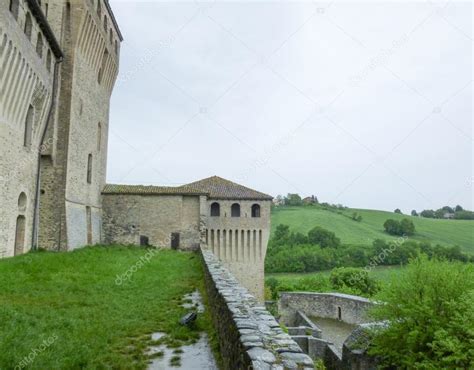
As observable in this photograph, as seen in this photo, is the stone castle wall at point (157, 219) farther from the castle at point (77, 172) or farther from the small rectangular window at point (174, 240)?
the small rectangular window at point (174, 240)

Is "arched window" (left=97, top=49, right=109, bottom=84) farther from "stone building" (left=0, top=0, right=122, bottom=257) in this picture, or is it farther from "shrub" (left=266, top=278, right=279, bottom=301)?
"shrub" (left=266, top=278, right=279, bottom=301)

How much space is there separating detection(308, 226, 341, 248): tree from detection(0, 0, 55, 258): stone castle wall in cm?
5021

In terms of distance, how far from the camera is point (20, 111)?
543 inches

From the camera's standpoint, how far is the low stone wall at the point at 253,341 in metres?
3.15

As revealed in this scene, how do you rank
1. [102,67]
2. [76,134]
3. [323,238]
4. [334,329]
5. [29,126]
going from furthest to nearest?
[323,238]
[334,329]
[102,67]
[76,134]
[29,126]

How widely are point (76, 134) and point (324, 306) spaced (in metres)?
20.5

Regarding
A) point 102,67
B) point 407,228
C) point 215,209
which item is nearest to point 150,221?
point 215,209

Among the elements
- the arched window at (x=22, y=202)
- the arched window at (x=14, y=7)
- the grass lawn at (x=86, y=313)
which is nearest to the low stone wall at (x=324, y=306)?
the grass lawn at (x=86, y=313)

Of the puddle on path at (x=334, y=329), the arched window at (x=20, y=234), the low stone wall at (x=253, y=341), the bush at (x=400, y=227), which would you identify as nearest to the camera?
the low stone wall at (x=253, y=341)

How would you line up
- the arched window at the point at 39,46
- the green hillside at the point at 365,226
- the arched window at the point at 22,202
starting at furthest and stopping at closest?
1. the green hillside at the point at 365,226
2. the arched window at the point at 39,46
3. the arched window at the point at 22,202

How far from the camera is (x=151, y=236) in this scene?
2141cm

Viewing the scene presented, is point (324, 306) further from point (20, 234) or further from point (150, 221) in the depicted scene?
point (20, 234)

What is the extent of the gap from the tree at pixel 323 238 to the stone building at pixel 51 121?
4481 centimetres

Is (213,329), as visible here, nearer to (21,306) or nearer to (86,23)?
(21,306)
